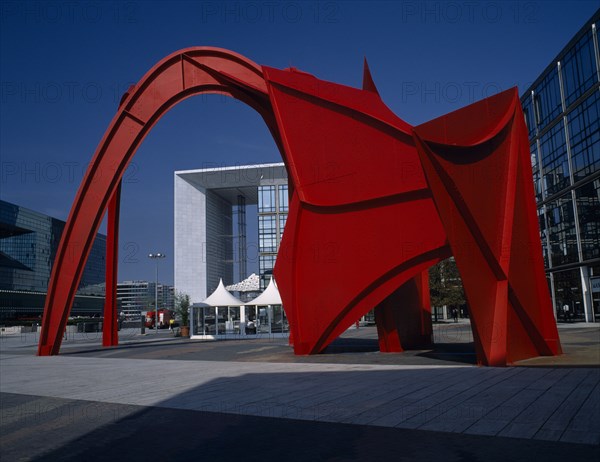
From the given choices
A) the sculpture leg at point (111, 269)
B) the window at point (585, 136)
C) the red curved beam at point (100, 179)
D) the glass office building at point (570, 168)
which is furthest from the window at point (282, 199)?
the red curved beam at point (100, 179)

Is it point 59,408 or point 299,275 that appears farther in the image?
point 299,275

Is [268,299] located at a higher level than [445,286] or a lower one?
lower

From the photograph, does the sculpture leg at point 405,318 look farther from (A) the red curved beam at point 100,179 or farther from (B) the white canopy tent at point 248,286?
(B) the white canopy tent at point 248,286

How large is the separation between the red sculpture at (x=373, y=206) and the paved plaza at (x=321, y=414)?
6.47 feet

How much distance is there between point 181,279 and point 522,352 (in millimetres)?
63086

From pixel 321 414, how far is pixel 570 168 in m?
36.5

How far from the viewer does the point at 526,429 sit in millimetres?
5969

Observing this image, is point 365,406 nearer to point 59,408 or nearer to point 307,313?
point 59,408

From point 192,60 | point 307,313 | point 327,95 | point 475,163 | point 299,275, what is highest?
point 192,60

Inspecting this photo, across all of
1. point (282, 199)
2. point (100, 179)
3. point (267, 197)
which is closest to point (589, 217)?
point (100, 179)

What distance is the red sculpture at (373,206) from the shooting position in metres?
11.7

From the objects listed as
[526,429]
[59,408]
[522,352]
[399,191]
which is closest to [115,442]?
[59,408]

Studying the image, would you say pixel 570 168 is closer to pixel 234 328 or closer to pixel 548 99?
pixel 548 99

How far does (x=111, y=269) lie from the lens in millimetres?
26656
